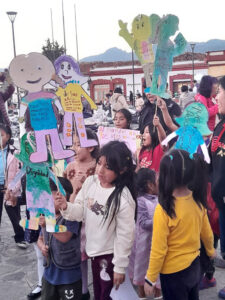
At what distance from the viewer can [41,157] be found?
2090mm

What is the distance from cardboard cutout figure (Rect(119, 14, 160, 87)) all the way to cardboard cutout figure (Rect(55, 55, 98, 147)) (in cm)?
56

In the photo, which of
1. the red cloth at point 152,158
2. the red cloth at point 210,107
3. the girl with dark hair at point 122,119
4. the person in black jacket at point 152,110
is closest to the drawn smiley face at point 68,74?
the red cloth at point 152,158

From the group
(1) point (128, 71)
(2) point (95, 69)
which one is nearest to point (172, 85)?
(1) point (128, 71)

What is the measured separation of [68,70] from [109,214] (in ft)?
3.59

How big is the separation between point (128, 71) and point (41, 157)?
27.4 m

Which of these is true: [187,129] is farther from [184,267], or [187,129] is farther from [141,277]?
[141,277]

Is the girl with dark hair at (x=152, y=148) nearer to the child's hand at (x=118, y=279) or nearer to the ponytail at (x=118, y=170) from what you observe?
the ponytail at (x=118, y=170)

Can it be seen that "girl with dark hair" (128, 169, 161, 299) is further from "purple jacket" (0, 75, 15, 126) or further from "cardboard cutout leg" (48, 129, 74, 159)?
"purple jacket" (0, 75, 15, 126)

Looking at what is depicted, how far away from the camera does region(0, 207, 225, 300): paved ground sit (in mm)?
2945

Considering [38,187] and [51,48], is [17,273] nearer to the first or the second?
[38,187]

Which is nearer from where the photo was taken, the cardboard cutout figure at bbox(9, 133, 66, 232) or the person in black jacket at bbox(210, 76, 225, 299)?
the cardboard cutout figure at bbox(9, 133, 66, 232)

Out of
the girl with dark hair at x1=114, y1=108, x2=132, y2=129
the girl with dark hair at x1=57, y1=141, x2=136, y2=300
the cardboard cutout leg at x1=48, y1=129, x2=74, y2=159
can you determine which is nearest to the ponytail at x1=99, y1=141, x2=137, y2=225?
the girl with dark hair at x1=57, y1=141, x2=136, y2=300

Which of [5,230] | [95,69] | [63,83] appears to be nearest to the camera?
[63,83]

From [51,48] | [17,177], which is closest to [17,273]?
[17,177]
